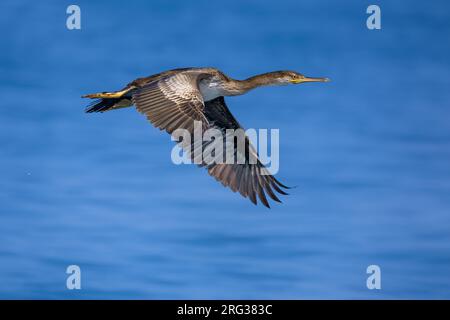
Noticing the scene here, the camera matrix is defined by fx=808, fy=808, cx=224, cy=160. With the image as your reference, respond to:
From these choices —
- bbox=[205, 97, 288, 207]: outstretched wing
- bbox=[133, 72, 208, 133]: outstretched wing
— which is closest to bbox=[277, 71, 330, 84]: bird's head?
bbox=[205, 97, 288, 207]: outstretched wing

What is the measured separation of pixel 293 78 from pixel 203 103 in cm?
294

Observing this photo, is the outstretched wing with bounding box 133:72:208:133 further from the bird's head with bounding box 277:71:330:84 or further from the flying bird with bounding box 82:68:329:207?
the bird's head with bounding box 277:71:330:84

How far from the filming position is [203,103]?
13.5 metres

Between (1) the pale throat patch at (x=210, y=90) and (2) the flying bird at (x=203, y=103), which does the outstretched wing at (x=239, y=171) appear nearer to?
(2) the flying bird at (x=203, y=103)

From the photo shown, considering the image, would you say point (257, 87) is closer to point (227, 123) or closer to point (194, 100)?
point (227, 123)

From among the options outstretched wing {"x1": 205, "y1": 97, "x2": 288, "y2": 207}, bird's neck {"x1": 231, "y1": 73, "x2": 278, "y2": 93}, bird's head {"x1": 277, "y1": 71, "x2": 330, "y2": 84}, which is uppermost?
bird's head {"x1": 277, "y1": 71, "x2": 330, "y2": 84}

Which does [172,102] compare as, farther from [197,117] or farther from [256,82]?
[256,82]

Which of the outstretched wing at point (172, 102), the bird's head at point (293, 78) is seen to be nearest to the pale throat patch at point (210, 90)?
the outstretched wing at point (172, 102)

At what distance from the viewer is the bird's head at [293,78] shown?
51.8 feet

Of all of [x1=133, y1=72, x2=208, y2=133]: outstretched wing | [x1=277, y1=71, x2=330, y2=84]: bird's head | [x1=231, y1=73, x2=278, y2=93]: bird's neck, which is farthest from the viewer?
[x1=277, y1=71, x2=330, y2=84]: bird's head

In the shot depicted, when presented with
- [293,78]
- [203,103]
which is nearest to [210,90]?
[203,103]

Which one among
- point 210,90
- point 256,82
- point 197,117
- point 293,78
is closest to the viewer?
point 197,117

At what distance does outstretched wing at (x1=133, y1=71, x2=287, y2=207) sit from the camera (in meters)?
13.1

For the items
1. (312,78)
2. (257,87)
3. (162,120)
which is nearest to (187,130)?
(162,120)
